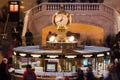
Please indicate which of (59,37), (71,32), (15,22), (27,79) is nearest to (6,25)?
(15,22)

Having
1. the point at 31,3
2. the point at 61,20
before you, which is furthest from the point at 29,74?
the point at 31,3

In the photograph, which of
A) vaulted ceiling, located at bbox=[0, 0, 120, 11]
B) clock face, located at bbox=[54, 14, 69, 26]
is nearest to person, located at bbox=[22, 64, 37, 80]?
clock face, located at bbox=[54, 14, 69, 26]

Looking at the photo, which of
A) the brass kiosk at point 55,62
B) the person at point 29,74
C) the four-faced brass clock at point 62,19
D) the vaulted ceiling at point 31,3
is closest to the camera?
the person at point 29,74

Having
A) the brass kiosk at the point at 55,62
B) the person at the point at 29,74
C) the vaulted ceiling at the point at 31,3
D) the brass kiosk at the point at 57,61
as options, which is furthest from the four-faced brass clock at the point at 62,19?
the vaulted ceiling at the point at 31,3

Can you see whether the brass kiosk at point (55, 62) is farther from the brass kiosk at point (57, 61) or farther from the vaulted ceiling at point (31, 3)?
the vaulted ceiling at point (31, 3)

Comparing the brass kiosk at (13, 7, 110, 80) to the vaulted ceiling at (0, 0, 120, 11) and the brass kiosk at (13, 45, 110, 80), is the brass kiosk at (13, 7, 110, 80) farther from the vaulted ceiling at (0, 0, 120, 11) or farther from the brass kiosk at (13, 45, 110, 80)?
the vaulted ceiling at (0, 0, 120, 11)

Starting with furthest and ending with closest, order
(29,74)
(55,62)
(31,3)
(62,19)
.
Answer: (31,3) < (62,19) < (55,62) < (29,74)

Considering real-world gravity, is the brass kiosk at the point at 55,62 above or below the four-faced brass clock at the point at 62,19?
below

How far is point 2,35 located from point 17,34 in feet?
2.89

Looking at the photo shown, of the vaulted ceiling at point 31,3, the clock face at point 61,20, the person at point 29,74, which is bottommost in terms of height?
the person at point 29,74

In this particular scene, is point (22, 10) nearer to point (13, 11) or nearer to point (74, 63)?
point (13, 11)

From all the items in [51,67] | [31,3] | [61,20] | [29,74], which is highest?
[31,3]

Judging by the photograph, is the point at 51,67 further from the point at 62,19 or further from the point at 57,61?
the point at 62,19

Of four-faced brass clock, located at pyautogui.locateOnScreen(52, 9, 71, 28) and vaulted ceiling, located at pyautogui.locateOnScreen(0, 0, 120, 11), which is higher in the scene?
vaulted ceiling, located at pyautogui.locateOnScreen(0, 0, 120, 11)
